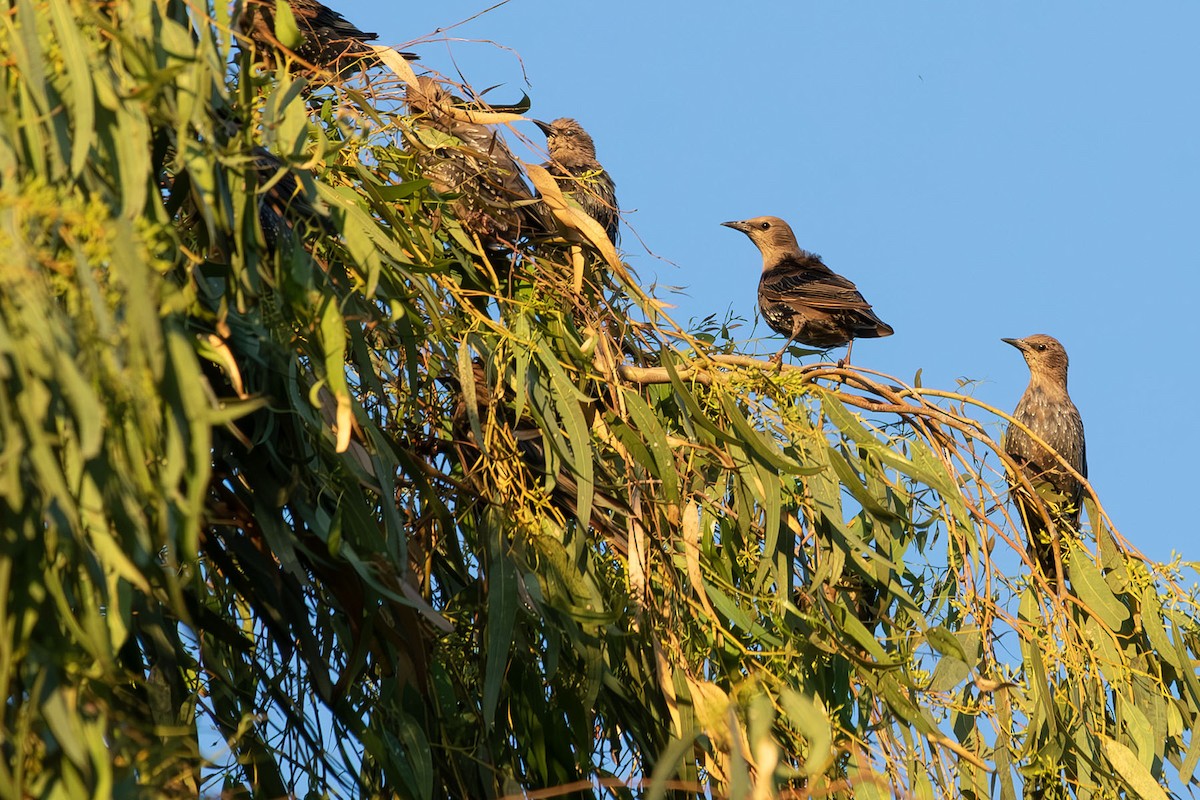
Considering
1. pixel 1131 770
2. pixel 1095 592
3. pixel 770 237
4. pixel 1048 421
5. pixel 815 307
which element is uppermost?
pixel 770 237

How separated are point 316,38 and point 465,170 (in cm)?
86

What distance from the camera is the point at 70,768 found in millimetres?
1642

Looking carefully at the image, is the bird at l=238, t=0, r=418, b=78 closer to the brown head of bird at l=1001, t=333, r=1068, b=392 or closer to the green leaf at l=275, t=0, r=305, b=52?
the green leaf at l=275, t=0, r=305, b=52

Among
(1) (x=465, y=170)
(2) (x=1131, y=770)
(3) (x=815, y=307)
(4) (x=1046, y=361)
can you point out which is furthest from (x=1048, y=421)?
(1) (x=465, y=170)

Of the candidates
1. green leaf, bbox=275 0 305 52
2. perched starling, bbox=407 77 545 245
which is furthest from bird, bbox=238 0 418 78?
perched starling, bbox=407 77 545 245

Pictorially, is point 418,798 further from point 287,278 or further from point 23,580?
point 23,580

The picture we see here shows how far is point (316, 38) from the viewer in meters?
4.01

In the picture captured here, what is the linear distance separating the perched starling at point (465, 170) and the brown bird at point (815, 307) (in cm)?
190

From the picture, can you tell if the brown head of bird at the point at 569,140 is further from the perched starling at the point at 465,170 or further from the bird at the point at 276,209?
the bird at the point at 276,209

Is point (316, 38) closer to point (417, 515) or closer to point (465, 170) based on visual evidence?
point (465, 170)

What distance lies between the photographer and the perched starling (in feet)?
10.8

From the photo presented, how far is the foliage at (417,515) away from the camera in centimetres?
165

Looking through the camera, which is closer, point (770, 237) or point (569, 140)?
point (569, 140)

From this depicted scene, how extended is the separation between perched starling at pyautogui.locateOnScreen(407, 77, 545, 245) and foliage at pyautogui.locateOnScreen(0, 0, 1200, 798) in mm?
49
